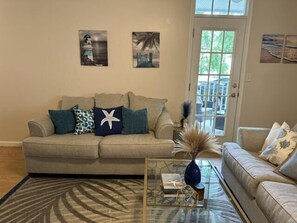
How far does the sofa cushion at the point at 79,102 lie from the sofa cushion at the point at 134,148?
75 centimetres

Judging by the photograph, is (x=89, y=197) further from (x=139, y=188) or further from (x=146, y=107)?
(x=146, y=107)

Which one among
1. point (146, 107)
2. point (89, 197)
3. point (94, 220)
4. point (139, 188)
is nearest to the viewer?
point (94, 220)

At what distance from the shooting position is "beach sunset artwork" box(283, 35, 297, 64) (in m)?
3.50

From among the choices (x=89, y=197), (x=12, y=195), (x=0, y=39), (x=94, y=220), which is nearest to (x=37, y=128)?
(x=12, y=195)

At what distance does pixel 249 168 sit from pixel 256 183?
189 mm

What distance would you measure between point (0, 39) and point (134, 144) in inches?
103

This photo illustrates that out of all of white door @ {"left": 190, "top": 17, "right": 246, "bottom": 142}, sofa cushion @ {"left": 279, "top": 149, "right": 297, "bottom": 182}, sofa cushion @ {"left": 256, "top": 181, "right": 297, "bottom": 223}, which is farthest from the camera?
white door @ {"left": 190, "top": 17, "right": 246, "bottom": 142}

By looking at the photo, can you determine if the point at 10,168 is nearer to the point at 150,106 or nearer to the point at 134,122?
the point at 134,122

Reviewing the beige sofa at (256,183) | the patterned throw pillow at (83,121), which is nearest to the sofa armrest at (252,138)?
the beige sofa at (256,183)

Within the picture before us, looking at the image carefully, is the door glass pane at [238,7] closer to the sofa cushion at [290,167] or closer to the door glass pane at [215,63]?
the door glass pane at [215,63]

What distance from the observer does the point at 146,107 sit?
324cm

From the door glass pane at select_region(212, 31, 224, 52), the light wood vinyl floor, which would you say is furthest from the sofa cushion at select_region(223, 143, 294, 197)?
the light wood vinyl floor

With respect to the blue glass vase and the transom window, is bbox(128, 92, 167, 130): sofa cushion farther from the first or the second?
the transom window

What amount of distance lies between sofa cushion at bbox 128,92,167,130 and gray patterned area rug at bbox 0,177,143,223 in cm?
85
